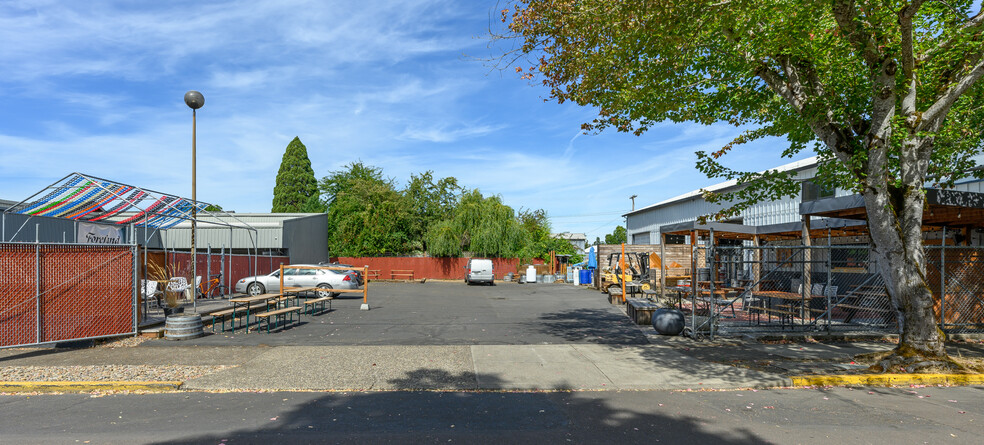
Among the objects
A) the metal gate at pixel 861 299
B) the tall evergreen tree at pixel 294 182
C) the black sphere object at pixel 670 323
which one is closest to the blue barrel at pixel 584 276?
the metal gate at pixel 861 299

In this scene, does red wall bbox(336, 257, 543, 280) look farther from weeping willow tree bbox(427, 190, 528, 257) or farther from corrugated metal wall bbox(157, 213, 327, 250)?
corrugated metal wall bbox(157, 213, 327, 250)

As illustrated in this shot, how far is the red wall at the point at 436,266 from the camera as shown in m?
39.9

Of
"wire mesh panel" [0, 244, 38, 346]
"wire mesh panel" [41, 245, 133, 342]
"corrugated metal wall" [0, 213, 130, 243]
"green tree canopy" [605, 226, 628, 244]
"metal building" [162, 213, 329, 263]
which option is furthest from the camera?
"green tree canopy" [605, 226, 628, 244]

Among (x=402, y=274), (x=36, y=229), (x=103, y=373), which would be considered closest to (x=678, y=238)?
(x=402, y=274)

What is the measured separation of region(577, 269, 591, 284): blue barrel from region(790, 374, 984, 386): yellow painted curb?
83.4 ft

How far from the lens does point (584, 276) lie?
33656mm

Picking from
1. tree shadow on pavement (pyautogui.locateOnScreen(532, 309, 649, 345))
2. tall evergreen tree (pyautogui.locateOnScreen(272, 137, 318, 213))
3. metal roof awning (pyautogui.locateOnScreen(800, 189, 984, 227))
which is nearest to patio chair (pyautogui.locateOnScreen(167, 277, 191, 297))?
tree shadow on pavement (pyautogui.locateOnScreen(532, 309, 649, 345))

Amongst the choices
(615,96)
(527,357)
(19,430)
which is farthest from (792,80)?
(19,430)

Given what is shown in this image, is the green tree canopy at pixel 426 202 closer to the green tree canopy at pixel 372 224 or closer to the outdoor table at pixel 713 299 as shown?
the green tree canopy at pixel 372 224

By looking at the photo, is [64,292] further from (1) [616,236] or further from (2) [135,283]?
(1) [616,236]

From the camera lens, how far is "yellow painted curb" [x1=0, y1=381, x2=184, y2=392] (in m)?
7.14

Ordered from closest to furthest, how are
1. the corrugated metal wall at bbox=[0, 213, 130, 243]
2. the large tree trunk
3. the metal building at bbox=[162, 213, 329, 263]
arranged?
the large tree trunk, the corrugated metal wall at bbox=[0, 213, 130, 243], the metal building at bbox=[162, 213, 329, 263]

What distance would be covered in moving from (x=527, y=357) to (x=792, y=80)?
664cm

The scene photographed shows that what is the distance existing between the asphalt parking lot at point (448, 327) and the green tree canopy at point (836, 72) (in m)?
4.53
